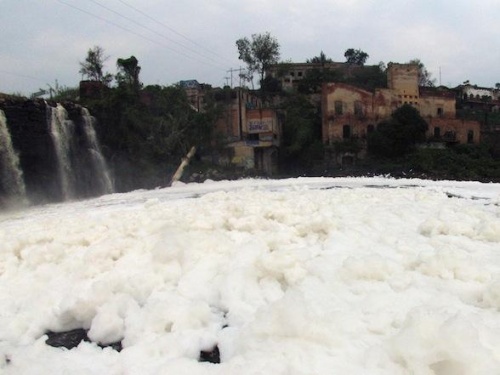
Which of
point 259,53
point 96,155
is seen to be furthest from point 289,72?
point 96,155

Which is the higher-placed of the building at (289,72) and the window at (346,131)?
the building at (289,72)

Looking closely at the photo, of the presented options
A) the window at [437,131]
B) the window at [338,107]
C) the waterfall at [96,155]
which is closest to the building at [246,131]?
the window at [338,107]

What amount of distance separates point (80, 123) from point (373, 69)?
28.8 m

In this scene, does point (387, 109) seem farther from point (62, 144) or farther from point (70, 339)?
point (70, 339)

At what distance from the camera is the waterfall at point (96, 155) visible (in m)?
19.2

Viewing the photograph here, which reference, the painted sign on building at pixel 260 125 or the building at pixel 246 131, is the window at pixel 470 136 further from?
the painted sign on building at pixel 260 125

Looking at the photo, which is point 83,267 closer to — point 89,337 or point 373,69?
point 89,337

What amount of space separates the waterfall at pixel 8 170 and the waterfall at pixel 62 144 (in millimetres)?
1766

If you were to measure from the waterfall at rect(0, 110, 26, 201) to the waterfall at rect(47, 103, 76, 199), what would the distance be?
1766mm

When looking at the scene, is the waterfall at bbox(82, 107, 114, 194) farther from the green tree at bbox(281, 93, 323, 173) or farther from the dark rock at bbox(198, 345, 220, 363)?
the dark rock at bbox(198, 345, 220, 363)

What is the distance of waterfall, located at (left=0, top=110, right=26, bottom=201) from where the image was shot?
14.7 metres

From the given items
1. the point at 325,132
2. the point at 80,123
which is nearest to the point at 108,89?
the point at 80,123

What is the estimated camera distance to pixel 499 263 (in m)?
2.83

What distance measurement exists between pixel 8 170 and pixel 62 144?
265cm
